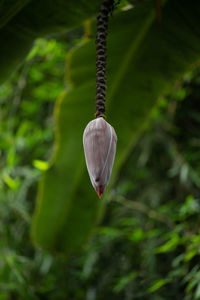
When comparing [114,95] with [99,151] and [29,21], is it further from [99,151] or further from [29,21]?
[99,151]

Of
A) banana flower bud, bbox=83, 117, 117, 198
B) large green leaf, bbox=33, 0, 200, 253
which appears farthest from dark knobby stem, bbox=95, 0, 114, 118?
large green leaf, bbox=33, 0, 200, 253

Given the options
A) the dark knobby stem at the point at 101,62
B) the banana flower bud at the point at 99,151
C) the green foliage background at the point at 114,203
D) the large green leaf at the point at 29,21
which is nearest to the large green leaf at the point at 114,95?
the green foliage background at the point at 114,203

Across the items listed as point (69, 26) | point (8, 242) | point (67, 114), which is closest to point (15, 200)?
point (8, 242)

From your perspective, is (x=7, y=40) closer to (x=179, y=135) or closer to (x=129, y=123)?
(x=129, y=123)

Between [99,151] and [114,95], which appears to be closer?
[99,151]

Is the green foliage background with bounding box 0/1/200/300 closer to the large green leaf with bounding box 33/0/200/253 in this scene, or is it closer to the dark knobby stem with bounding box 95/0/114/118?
the large green leaf with bounding box 33/0/200/253

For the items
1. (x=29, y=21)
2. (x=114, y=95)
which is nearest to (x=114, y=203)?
(x=114, y=95)
